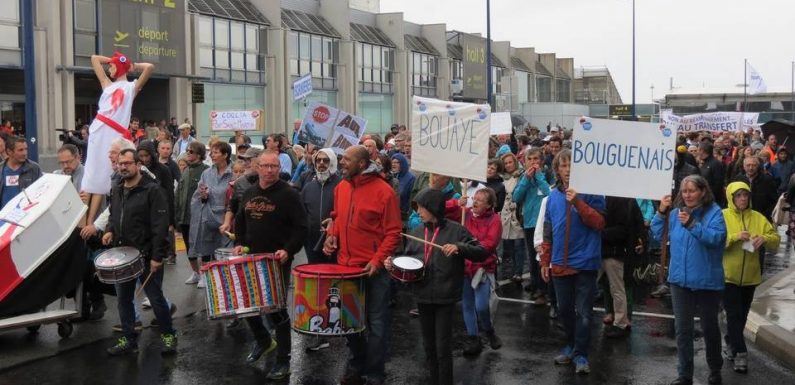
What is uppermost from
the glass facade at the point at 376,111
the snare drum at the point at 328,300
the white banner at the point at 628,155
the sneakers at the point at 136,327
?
the glass facade at the point at 376,111

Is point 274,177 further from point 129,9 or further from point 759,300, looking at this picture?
point 129,9

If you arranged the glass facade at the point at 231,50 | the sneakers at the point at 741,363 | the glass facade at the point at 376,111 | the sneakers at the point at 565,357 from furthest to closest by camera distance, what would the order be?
1. the glass facade at the point at 376,111
2. the glass facade at the point at 231,50
3. the sneakers at the point at 565,357
4. the sneakers at the point at 741,363

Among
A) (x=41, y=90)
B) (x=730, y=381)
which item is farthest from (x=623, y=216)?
(x=41, y=90)

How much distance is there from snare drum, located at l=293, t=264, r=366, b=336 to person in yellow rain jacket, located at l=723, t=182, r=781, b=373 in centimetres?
303

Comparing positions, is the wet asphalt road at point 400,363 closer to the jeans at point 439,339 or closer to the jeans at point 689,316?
the jeans at point 689,316

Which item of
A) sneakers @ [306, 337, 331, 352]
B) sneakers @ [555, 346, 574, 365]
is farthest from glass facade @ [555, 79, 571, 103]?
sneakers @ [555, 346, 574, 365]

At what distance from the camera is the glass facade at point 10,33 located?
3139 centimetres

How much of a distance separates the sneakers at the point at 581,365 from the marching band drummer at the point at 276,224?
2.33m

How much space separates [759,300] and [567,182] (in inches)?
164

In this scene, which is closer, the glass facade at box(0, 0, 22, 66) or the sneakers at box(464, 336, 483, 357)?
the sneakers at box(464, 336, 483, 357)

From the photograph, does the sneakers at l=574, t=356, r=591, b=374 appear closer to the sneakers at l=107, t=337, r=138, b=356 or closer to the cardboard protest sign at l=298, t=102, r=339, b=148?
→ the sneakers at l=107, t=337, r=138, b=356

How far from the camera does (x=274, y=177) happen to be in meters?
7.38

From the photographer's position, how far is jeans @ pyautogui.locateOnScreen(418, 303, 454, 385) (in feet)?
22.2

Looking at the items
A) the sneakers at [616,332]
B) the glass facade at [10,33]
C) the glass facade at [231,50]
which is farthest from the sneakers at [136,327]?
the glass facade at [231,50]
